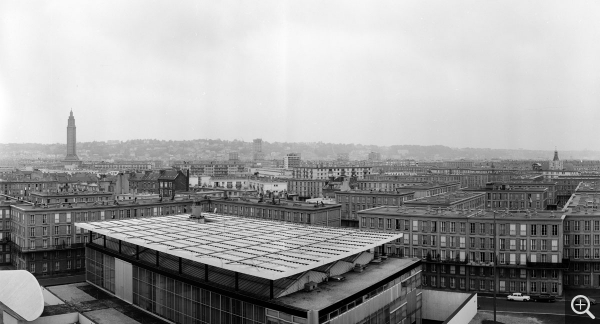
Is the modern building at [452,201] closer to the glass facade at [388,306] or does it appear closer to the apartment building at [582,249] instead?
the apartment building at [582,249]

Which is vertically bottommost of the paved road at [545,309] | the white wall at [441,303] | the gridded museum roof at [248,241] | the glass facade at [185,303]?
the paved road at [545,309]

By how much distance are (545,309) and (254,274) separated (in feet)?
88.0

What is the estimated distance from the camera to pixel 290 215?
58969mm

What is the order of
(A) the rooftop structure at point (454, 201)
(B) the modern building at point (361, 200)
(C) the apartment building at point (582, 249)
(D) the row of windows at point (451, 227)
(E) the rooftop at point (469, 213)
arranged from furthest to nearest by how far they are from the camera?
(B) the modern building at point (361, 200)
(A) the rooftop structure at point (454, 201)
(E) the rooftop at point (469, 213)
(C) the apartment building at point (582, 249)
(D) the row of windows at point (451, 227)

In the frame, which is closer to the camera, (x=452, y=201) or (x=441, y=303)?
(x=441, y=303)

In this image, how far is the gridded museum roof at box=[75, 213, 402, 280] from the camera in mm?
26688

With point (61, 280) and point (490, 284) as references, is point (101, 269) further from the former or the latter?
point (490, 284)

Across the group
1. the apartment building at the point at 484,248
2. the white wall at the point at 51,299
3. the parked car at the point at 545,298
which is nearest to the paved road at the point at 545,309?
the parked car at the point at 545,298

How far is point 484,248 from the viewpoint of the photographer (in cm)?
4603

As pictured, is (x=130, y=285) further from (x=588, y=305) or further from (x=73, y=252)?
(x=588, y=305)

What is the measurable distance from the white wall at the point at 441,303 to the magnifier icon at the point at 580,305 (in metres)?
9.64

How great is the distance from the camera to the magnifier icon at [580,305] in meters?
38.4

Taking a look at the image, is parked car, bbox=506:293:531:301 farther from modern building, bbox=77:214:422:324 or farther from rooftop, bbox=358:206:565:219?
modern building, bbox=77:214:422:324

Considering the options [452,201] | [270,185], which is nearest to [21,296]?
[452,201]
